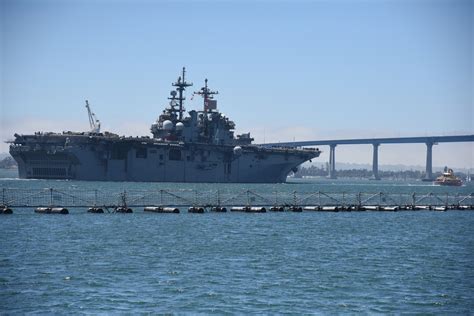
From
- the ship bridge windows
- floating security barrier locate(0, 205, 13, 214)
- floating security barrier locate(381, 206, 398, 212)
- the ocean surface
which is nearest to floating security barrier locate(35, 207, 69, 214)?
the ocean surface

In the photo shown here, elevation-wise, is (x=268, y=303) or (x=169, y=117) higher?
(x=169, y=117)

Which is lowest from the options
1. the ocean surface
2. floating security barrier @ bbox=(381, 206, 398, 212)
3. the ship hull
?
the ocean surface

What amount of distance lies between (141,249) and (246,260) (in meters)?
5.44

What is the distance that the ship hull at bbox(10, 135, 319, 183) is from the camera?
10300 centimetres

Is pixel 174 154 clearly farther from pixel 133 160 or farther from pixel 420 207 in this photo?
pixel 420 207

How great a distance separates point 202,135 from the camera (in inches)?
4523

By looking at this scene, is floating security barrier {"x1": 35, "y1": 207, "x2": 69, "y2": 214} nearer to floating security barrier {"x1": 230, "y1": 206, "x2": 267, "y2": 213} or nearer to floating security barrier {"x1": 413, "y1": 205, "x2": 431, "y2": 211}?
floating security barrier {"x1": 230, "y1": 206, "x2": 267, "y2": 213}

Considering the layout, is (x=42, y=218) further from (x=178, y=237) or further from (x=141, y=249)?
(x=141, y=249)

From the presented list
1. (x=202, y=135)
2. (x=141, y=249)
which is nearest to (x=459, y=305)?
(x=141, y=249)

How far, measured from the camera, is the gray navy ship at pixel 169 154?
10319cm

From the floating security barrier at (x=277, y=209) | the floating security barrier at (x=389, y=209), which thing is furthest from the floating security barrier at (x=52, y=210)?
the floating security barrier at (x=389, y=209)

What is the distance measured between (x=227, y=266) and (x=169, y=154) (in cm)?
7888

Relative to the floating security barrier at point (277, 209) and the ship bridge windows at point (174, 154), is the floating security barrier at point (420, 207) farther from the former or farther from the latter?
the ship bridge windows at point (174, 154)

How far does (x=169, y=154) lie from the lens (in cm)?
10950
